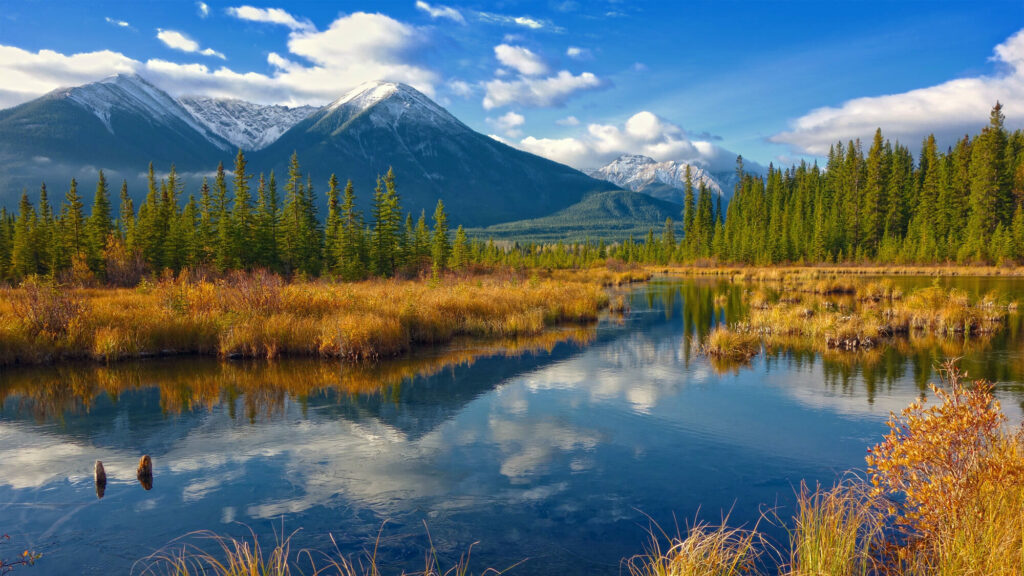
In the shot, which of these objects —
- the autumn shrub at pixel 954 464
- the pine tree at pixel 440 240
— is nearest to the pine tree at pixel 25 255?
the pine tree at pixel 440 240

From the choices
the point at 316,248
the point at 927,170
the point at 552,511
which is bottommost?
the point at 552,511

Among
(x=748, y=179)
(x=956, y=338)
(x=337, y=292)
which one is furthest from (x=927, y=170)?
(x=337, y=292)

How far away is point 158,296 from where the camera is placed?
2572 centimetres

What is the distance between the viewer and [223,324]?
21.6 metres

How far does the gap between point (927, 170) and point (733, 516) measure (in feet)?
368

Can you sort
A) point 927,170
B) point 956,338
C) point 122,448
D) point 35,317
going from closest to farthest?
point 122,448
point 35,317
point 956,338
point 927,170

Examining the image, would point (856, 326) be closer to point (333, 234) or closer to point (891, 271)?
point (333, 234)

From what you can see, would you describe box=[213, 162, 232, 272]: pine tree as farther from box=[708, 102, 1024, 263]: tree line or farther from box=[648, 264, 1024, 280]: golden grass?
box=[708, 102, 1024, 263]: tree line

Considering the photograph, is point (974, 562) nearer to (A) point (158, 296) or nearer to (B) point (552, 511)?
(B) point (552, 511)

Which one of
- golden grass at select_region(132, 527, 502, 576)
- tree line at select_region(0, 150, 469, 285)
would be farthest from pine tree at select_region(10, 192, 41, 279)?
golden grass at select_region(132, 527, 502, 576)

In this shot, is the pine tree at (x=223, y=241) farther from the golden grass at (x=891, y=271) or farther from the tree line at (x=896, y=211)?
the tree line at (x=896, y=211)

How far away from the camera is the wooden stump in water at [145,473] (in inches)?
392

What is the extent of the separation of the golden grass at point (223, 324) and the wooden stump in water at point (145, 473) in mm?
10310

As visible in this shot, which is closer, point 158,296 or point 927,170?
point 158,296
